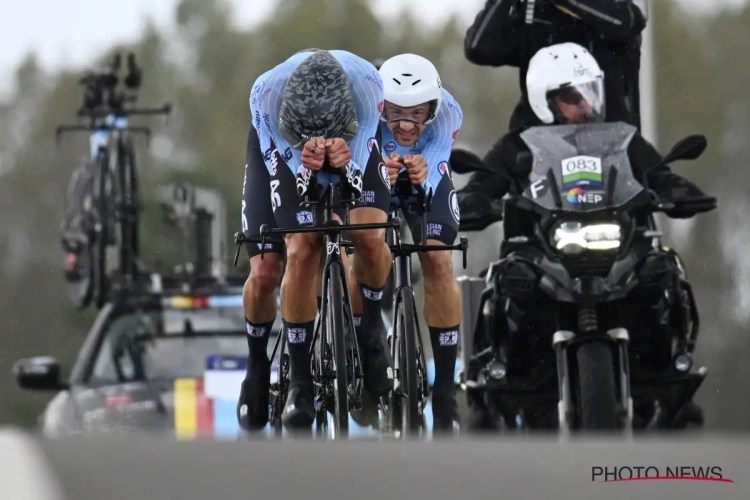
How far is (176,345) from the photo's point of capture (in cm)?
739

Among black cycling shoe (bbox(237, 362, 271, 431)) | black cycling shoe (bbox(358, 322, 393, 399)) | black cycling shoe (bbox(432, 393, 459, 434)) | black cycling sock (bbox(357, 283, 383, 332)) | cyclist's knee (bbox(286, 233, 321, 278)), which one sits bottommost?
black cycling shoe (bbox(432, 393, 459, 434))

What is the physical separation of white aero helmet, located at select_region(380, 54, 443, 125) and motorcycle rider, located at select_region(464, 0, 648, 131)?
62 cm

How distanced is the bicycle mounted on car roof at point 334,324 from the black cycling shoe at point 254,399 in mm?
371

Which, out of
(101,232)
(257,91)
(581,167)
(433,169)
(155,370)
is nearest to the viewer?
(257,91)

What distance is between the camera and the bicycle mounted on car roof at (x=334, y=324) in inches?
217

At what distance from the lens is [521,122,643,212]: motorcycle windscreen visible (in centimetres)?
610

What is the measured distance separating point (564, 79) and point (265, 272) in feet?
5.06

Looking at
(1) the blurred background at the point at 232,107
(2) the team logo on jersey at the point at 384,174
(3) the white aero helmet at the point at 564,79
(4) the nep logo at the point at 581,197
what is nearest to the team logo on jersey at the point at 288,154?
(2) the team logo on jersey at the point at 384,174

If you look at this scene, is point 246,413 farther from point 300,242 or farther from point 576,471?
point 576,471

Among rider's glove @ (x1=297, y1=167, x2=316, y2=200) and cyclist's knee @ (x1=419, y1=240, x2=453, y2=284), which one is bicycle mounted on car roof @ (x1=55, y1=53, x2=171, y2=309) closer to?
cyclist's knee @ (x1=419, y1=240, x2=453, y2=284)

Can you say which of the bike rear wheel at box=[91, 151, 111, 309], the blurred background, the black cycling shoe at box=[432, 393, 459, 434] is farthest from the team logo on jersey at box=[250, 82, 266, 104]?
the bike rear wheel at box=[91, 151, 111, 309]

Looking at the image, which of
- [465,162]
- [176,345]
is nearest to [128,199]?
[176,345]

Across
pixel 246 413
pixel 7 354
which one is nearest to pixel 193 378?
pixel 246 413

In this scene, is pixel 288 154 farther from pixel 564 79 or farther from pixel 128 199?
pixel 128 199
